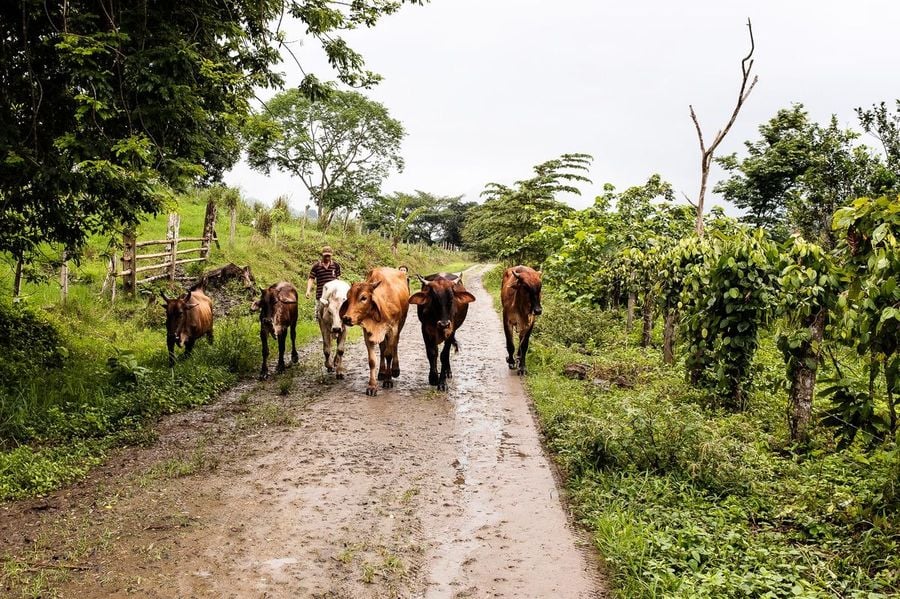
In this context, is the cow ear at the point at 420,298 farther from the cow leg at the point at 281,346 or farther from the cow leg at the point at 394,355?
the cow leg at the point at 281,346

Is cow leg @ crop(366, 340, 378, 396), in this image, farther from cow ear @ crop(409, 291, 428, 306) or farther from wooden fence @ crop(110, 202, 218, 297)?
wooden fence @ crop(110, 202, 218, 297)

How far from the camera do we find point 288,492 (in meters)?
5.05

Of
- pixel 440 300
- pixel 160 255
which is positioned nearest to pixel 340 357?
pixel 440 300

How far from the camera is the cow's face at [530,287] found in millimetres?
10008

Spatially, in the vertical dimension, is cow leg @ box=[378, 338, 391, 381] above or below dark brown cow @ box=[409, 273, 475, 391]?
below

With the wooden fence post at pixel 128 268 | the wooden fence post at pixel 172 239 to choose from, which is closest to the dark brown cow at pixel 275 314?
the wooden fence post at pixel 128 268

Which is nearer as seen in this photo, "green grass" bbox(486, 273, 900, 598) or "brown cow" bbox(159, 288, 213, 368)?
"green grass" bbox(486, 273, 900, 598)

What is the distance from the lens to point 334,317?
9461mm

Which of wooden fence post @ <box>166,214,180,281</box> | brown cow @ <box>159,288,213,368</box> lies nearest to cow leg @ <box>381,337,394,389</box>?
brown cow @ <box>159,288,213,368</box>

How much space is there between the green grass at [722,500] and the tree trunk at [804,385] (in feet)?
0.60

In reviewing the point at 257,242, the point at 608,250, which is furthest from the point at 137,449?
the point at 257,242

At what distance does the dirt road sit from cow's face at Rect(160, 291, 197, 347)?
2322 mm

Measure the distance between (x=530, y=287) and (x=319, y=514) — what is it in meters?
6.11

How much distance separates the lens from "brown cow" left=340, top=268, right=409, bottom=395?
8.61m
